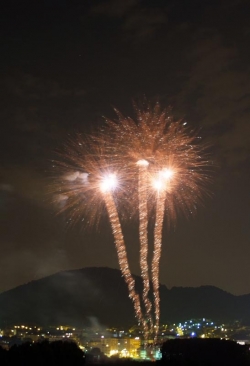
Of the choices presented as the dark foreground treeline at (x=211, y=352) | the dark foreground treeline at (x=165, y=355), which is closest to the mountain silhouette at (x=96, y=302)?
the dark foreground treeline at (x=211, y=352)

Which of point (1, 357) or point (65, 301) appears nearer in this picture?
point (1, 357)

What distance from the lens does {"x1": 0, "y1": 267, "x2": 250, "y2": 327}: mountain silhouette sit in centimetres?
11000

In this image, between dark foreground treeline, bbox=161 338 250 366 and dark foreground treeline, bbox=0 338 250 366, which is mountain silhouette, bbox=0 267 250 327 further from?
dark foreground treeline, bbox=0 338 250 366

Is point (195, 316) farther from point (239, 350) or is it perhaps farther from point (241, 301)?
point (239, 350)

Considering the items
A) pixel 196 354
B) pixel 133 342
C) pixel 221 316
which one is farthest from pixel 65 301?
pixel 196 354

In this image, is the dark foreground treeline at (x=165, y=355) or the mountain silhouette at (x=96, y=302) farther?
the mountain silhouette at (x=96, y=302)

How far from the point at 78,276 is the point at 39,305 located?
34141 millimetres

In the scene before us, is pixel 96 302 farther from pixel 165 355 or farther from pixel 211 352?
pixel 165 355

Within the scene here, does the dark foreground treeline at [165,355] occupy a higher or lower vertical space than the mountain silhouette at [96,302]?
lower

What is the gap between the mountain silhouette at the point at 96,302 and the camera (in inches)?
4331

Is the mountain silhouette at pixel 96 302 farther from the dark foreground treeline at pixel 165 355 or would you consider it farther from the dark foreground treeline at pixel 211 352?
the dark foreground treeline at pixel 165 355

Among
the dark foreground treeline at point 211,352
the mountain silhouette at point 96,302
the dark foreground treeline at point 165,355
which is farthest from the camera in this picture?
the mountain silhouette at point 96,302

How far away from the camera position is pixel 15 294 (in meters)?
123

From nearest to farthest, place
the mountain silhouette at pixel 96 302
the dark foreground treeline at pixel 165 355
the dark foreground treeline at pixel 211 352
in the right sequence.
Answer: the dark foreground treeline at pixel 165 355
the dark foreground treeline at pixel 211 352
the mountain silhouette at pixel 96 302
